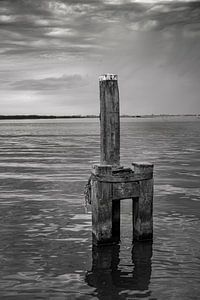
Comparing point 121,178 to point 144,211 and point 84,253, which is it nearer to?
point 144,211

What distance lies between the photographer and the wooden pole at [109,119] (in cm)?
885

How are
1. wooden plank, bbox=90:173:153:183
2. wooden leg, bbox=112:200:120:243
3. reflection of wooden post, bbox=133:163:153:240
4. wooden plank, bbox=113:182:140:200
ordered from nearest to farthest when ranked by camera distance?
1. wooden plank, bbox=90:173:153:183
2. wooden plank, bbox=113:182:140:200
3. reflection of wooden post, bbox=133:163:153:240
4. wooden leg, bbox=112:200:120:243

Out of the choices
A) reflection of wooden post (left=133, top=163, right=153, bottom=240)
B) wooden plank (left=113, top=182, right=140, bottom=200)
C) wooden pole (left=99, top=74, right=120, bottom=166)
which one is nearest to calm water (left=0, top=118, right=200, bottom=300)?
reflection of wooden post (left=133, top=163, right=153, bottom=240)

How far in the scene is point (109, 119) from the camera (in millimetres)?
8930

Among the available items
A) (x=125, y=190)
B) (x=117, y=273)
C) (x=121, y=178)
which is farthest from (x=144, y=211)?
(x=117, y=273)

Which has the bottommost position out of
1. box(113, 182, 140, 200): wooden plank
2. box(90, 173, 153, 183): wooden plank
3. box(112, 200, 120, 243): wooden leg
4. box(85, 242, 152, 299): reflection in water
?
box(85, 242, 152, 299): reflection in water

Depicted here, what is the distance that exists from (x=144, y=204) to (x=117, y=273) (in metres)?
1.68

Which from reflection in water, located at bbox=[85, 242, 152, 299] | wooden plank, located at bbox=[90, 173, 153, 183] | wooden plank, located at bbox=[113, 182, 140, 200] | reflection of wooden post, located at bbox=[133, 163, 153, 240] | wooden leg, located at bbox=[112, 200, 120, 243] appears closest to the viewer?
reflection in water, located at bbox=[85, 242, 152, 299]

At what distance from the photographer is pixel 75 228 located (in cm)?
1075

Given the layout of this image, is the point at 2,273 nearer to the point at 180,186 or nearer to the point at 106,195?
the point at 106,195

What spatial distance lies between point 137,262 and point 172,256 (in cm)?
79

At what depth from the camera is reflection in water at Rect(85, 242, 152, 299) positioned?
23.0ft

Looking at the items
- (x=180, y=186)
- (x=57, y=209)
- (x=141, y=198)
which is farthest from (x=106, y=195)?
(x=180, y=186)

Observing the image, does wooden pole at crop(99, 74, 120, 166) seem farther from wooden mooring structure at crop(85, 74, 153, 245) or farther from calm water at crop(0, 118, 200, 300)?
calm water at crop(0, 118, 200, 300)
